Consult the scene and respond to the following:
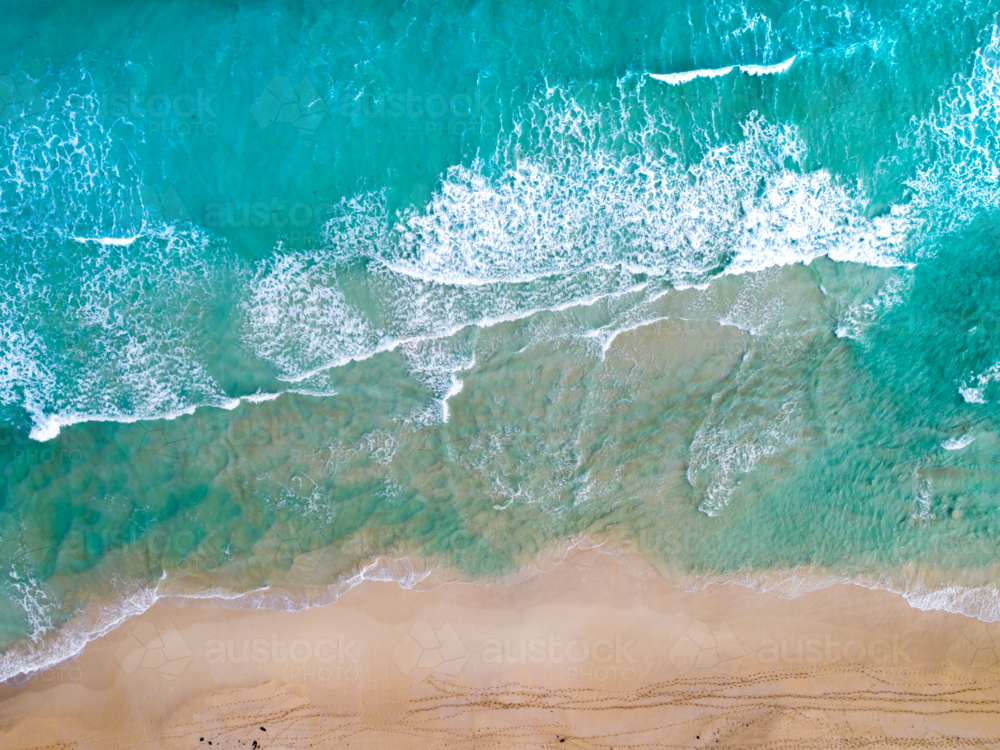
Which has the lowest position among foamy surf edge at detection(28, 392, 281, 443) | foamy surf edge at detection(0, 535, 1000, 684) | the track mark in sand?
the track mark in sand

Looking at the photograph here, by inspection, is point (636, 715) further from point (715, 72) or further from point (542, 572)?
point (715, 72)

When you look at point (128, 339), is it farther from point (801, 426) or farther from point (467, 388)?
point (801, 426)

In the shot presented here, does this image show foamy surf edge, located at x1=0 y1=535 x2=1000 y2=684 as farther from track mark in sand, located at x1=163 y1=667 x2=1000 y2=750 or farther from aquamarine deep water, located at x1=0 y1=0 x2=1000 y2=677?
track mark in sand, located at x1=163 y1=667 x2=1000 y2=750

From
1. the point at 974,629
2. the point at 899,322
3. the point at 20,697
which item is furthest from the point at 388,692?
the point at 899,322

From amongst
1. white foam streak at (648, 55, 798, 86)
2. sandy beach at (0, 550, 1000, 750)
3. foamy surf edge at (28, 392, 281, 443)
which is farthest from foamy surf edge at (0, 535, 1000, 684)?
white foam streak at (648, 55, 798, 86)

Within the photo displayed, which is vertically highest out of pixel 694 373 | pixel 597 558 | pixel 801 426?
pixel 694 373
